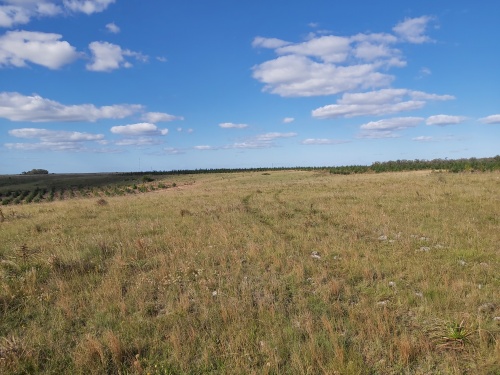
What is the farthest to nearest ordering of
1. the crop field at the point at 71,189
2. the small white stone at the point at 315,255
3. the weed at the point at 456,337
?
the crop field at the point at 71,189 < the small white stone at the point at 315,255 < the weed at the point at 456,337

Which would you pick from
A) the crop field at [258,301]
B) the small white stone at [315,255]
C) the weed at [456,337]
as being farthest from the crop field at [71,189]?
the weed at [456,337]

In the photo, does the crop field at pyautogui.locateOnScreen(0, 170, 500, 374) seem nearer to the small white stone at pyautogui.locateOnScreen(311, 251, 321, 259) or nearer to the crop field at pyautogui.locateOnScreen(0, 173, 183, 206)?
the small white stone at pyautogui.locateOnScreen(311, 251, 321, 259)

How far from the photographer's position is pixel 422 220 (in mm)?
13352

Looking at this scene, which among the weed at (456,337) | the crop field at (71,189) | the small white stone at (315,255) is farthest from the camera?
the crop field at (71,189)

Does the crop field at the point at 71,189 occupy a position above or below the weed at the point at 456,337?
above

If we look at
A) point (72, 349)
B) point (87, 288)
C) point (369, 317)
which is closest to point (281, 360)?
point (369, 317)

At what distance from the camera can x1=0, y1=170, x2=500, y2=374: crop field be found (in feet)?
16.0

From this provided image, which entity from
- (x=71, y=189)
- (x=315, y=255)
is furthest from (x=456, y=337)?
(x=71, y=189)

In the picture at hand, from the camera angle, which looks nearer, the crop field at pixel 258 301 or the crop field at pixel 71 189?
the crop field at pixel 258 301

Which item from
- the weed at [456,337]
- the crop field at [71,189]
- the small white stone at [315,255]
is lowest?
the weed at [456,337]

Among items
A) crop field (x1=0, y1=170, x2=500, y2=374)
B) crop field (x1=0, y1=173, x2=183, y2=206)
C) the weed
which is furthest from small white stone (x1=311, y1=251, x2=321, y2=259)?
crop field (x1=0, y1=173, x2=183, y2=206)

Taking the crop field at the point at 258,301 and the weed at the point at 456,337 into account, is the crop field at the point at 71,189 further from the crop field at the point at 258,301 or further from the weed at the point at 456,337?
the weed at the point at 456,337

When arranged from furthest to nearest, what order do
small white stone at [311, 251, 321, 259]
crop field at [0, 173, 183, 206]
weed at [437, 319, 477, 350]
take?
crop field at [0, 173, 183, 206] < small white stone at [311, 251, 321, 259] < weed at [437, 319, 477, 350]

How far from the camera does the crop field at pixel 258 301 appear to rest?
487 cm
